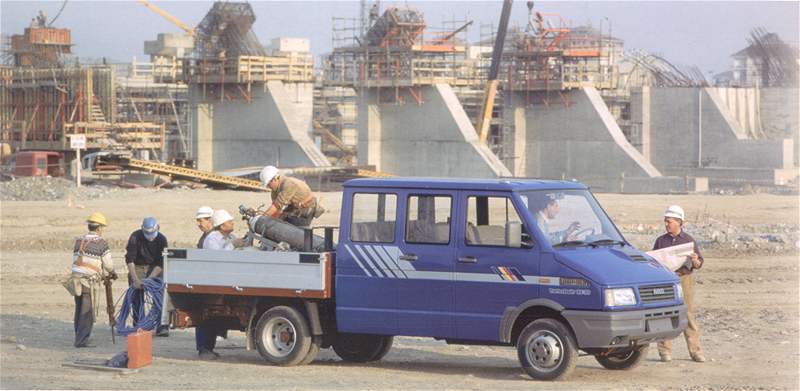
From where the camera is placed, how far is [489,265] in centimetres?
1295

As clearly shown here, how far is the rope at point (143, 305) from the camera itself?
50.9ft

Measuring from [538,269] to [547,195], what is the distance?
0.86 metres

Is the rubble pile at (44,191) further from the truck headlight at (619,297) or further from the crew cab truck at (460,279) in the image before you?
the truck headlight at (619,297)

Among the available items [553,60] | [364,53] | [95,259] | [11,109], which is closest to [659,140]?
[553,60]

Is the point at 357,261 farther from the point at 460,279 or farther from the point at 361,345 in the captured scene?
the point at 361,345

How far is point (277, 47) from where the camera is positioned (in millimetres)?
91750

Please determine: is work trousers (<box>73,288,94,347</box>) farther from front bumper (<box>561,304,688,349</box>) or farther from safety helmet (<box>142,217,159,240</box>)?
front bumper (<box>561,304,688,349</box>)

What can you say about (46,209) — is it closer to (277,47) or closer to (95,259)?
(95,259)

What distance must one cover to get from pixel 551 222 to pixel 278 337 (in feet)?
10.1

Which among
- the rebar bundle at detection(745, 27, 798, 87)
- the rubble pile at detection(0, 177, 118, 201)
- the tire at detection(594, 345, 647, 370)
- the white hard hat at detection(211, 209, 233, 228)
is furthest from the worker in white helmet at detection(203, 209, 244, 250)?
the rebar bundle at detection(745, 27, 798, 87)

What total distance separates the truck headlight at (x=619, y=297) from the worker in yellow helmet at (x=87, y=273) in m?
6.35

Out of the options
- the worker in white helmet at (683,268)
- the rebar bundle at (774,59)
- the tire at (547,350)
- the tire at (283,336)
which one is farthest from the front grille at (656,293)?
the rebar bundle at (774,59)

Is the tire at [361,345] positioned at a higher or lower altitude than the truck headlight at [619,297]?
lower

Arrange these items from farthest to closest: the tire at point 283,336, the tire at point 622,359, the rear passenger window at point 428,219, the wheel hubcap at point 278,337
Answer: the wheel hubcap at point 278,337
the tire at point 283,336
the tire at point 622,359
the rear passenger window at point 428,219
